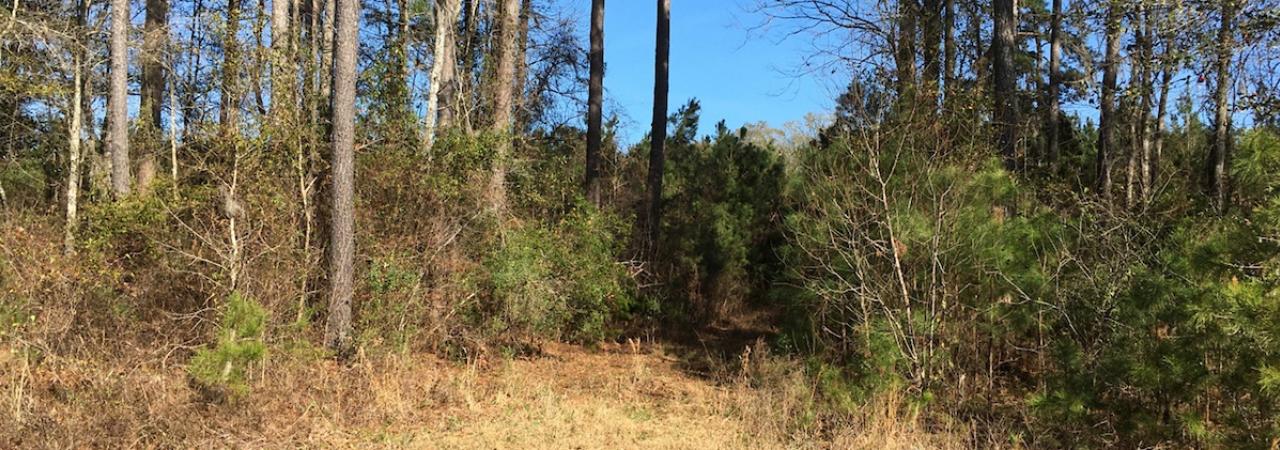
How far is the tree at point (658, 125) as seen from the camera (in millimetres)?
13062

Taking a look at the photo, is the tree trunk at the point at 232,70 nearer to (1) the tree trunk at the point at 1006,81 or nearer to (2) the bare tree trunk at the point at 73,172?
(2) the bare tree trunk at the point at 73,172

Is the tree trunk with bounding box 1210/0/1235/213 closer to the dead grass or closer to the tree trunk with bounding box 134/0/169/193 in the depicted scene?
the dead grass

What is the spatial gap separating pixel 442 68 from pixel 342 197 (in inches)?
147

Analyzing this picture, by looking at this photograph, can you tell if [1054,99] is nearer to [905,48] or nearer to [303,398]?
[905,48]

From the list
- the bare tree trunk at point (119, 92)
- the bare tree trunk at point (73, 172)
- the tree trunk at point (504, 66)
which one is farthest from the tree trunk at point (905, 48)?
the bare tree trunk at point (119, 92)

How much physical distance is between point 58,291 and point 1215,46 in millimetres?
10338

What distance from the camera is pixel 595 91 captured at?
15.0 m

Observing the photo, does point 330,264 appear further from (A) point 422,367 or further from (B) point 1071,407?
(B) point 1071,407

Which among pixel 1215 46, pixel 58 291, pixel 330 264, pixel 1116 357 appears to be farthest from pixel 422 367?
pixel 1215 46

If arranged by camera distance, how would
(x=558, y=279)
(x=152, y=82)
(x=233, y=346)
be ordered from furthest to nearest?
(x=152, y=82) < (x=558, y=279) < (x=233, y=346)

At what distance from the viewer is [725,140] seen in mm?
12906

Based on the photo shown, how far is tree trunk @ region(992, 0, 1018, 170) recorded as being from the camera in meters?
9.25

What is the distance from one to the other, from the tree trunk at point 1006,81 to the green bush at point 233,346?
7816 millimetres

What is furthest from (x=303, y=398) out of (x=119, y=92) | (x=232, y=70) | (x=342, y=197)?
(x=119, y=92)
